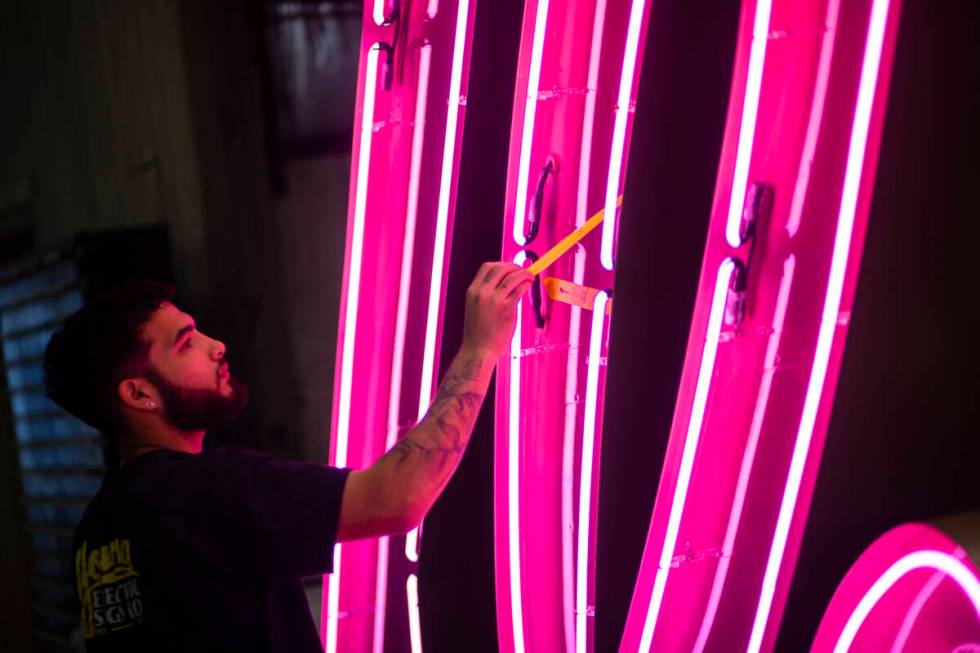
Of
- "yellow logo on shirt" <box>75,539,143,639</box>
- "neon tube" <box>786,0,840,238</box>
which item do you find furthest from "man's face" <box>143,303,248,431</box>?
"neon tube" <box>786,0,840,238</box>

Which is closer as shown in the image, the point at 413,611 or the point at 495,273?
the point at 495,273

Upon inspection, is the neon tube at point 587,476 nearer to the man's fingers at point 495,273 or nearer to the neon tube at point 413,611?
the man's fingers at point 495,273

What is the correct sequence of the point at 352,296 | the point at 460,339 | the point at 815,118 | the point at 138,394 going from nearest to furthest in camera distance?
the point at 815,118, the point at 138,394, the point at 352,296, the point at 460,339

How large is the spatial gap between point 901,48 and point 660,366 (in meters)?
0.84

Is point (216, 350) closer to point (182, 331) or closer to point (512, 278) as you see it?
point (182, 331)

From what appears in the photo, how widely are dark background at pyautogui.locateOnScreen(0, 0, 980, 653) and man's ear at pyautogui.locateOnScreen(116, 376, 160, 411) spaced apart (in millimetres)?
980

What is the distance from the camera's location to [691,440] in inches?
65.3


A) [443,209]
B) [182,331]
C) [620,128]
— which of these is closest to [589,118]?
[620,128]

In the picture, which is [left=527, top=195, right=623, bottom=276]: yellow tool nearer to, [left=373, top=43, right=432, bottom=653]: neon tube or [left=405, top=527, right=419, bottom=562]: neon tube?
[left=373, top=43, right=432, bottom=653]: neon tube

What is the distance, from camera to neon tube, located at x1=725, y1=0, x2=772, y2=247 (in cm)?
153

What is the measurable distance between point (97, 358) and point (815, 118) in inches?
58.4

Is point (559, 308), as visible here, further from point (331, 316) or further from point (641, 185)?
point (331, 316)

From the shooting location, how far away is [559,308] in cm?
207

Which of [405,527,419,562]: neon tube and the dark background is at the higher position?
the dark background
